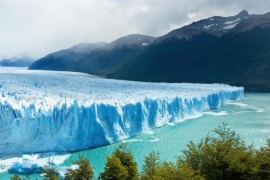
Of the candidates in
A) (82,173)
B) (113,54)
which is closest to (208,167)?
(82,173)

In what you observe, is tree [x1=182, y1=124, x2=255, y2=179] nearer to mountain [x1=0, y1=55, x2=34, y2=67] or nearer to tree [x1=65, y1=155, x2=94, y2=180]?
tree [x1=65, y1=155, x2=94, y2=180]

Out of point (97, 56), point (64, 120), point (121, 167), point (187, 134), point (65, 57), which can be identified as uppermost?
point (65, 57)

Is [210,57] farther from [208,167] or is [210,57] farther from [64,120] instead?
[208,167]

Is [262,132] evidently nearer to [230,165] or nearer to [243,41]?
[230,165]

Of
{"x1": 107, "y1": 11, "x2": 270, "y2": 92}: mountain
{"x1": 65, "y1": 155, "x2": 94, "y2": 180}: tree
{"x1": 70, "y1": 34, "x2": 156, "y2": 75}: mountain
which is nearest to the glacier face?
{"x1": 65, "y1": 155, "x2": 94, "y2": 180}: tree

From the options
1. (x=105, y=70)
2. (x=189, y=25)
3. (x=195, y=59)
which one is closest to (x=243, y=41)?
(x=195, y=59)
